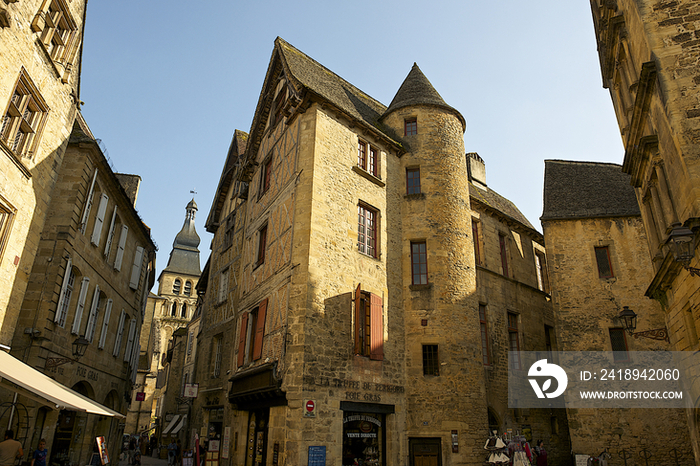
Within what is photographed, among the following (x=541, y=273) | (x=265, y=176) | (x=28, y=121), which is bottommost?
(x=28, y=121)

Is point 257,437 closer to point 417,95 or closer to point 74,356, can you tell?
point 74,356

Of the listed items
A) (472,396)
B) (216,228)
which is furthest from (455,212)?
(216,228)

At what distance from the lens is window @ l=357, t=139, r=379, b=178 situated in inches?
534

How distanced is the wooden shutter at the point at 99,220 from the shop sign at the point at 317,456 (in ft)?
26.2

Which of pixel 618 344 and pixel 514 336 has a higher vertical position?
pixel 514 336

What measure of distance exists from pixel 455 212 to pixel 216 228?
13457 millimetres

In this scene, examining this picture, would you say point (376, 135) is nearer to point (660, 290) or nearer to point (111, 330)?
point (660, 290)

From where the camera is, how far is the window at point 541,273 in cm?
1911

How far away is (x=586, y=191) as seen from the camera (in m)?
17.0

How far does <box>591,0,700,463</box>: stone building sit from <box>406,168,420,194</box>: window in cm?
598

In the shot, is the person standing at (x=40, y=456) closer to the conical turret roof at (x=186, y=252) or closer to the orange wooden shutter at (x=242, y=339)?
the orange wooden shutter at (x=242, y=339)

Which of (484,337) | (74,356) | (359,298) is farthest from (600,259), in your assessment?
(74,356)

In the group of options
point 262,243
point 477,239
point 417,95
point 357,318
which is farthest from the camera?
point 477,239

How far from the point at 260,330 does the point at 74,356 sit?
459cm
